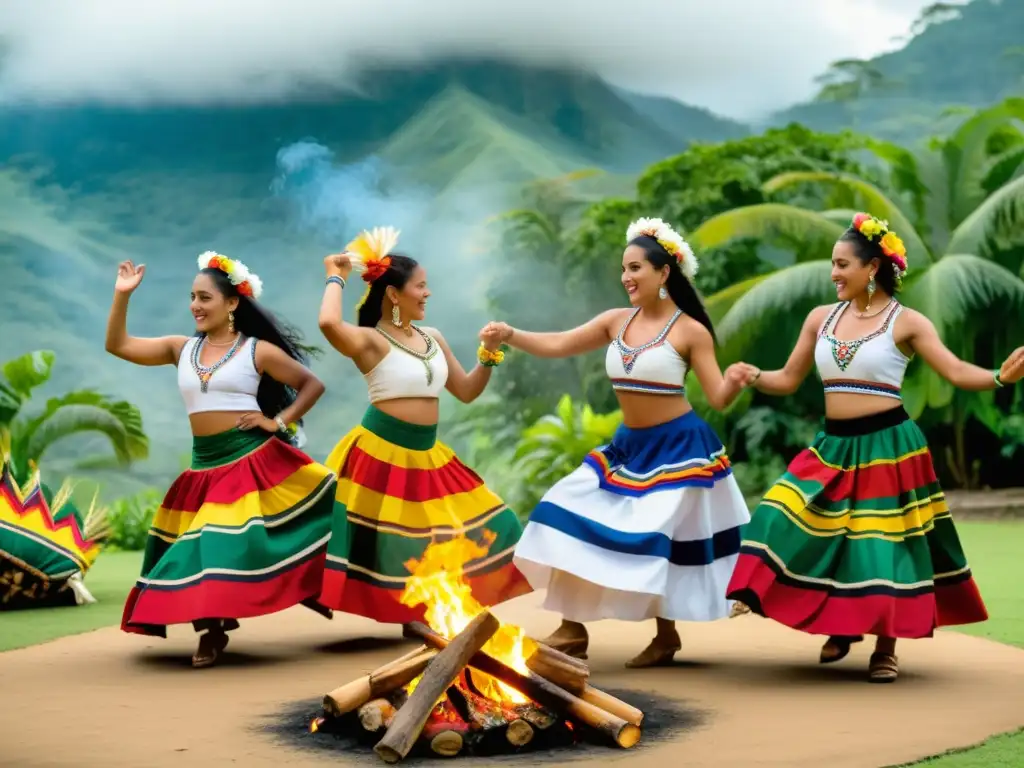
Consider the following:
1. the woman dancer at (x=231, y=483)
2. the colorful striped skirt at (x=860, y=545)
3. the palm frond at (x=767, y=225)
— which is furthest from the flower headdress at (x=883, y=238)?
the palm frond at (x=767, y=225)

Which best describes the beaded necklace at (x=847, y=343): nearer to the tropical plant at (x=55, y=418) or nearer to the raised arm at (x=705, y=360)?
the raised arm at (x=705, y=360)

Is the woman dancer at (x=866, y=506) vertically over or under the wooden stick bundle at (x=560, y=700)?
over

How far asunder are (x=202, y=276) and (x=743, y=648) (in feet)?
9.55

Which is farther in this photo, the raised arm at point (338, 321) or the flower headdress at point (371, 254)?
the flower headdress at point (371, 254)

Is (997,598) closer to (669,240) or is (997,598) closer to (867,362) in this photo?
(867,362)

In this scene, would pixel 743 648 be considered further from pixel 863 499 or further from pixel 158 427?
pixel 158 427

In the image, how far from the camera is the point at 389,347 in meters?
6.23

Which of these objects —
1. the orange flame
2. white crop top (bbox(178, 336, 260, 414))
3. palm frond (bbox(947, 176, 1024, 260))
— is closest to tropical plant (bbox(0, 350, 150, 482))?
white crop top (bbox(178, 336, 260, 414))

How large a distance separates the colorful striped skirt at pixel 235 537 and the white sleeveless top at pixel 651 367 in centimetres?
135

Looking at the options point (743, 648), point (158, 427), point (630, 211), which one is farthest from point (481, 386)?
point (158, 427)

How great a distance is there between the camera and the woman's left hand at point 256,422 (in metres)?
6.07

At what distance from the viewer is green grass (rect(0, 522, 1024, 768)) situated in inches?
158

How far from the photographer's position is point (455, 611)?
4688 mm

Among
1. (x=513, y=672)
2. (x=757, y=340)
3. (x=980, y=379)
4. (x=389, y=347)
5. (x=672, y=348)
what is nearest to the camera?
(x=513, y=672)
